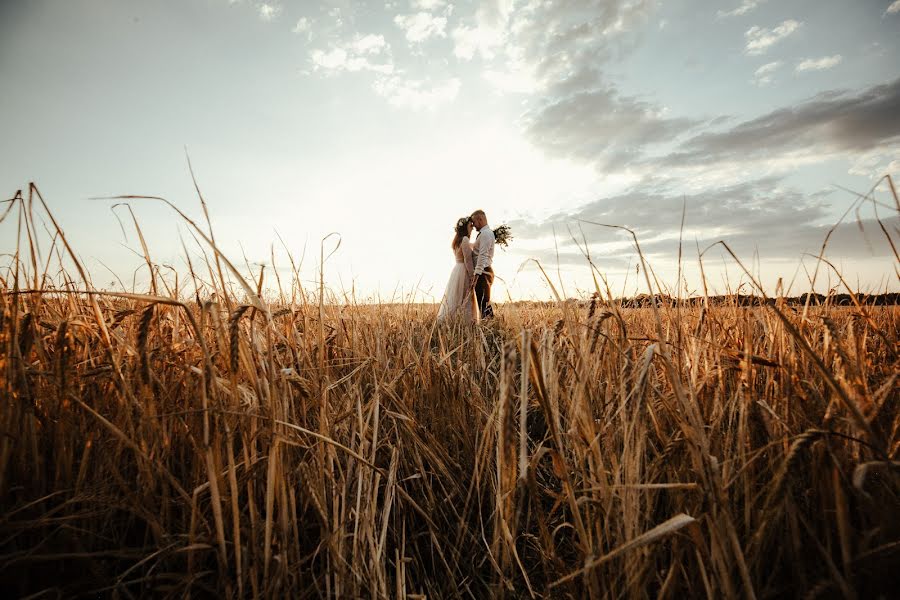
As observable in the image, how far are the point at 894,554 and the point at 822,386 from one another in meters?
0.91

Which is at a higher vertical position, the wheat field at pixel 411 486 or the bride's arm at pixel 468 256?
the bride's arm at pixel 468 256

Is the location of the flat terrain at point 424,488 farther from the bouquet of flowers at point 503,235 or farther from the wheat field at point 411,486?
the bouquet of flowers at point 503,235

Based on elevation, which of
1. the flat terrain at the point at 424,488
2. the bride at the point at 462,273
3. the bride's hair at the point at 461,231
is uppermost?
the bride's hair at the point at 461,231

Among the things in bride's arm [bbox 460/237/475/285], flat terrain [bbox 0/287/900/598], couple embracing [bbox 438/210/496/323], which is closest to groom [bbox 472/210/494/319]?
couple embracing [bbox 438/210/496/323]

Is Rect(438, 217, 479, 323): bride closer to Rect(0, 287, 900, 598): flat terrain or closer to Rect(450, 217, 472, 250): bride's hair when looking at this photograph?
Rect(450, 217, 472, 250): bride's hair

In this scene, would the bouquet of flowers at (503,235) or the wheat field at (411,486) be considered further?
the bouquet of flowers at (503,235)

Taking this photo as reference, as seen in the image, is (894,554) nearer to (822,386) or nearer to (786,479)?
(786,479)

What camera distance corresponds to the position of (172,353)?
1.29 metres

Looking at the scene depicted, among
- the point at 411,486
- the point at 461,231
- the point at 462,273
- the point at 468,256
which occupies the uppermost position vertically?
the point at 461,231

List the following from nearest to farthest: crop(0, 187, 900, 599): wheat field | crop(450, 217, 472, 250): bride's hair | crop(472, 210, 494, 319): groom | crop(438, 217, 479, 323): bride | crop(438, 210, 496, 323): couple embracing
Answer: crop(0, 187, 900, 599): wheat field < crop(472, 210, 494, 319): groom < crop(438, 210, 496, 323): couple embracing < crop(438, 217, 479, 323): bride < crop(450, 217, 472, 250): bride's hair

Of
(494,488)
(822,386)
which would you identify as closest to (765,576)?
(494,488)

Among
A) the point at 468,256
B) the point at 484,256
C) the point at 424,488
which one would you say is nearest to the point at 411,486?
the point at 424,488

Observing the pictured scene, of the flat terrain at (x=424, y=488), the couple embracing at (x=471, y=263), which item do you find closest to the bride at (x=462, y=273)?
the couple embracing at (x=471, y=263)

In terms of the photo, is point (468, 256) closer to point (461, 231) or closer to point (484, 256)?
point (484, 256)
